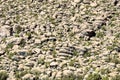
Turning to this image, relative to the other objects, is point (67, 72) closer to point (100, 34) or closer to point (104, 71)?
point (104, 71)

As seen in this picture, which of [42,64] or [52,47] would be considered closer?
[42,64]

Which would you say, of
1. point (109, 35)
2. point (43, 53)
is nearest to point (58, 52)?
point (43, 53)

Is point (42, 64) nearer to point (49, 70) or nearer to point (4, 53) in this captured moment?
point (49, 70)

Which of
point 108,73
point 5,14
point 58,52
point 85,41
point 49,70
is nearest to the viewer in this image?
point 108,73

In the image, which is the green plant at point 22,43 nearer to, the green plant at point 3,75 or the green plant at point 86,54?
the green plant at point 3,75

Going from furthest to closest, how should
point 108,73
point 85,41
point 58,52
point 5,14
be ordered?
point 5,14 → point 85,41 → point 58,52 → point 108,73

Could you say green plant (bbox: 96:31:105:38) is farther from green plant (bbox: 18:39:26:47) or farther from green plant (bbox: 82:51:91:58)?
green plant (bbox: 18:39:26:47)

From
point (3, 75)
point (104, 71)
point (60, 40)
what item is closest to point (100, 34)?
point (60, 40)

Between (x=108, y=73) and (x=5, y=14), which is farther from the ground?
(x=5, y=14)
